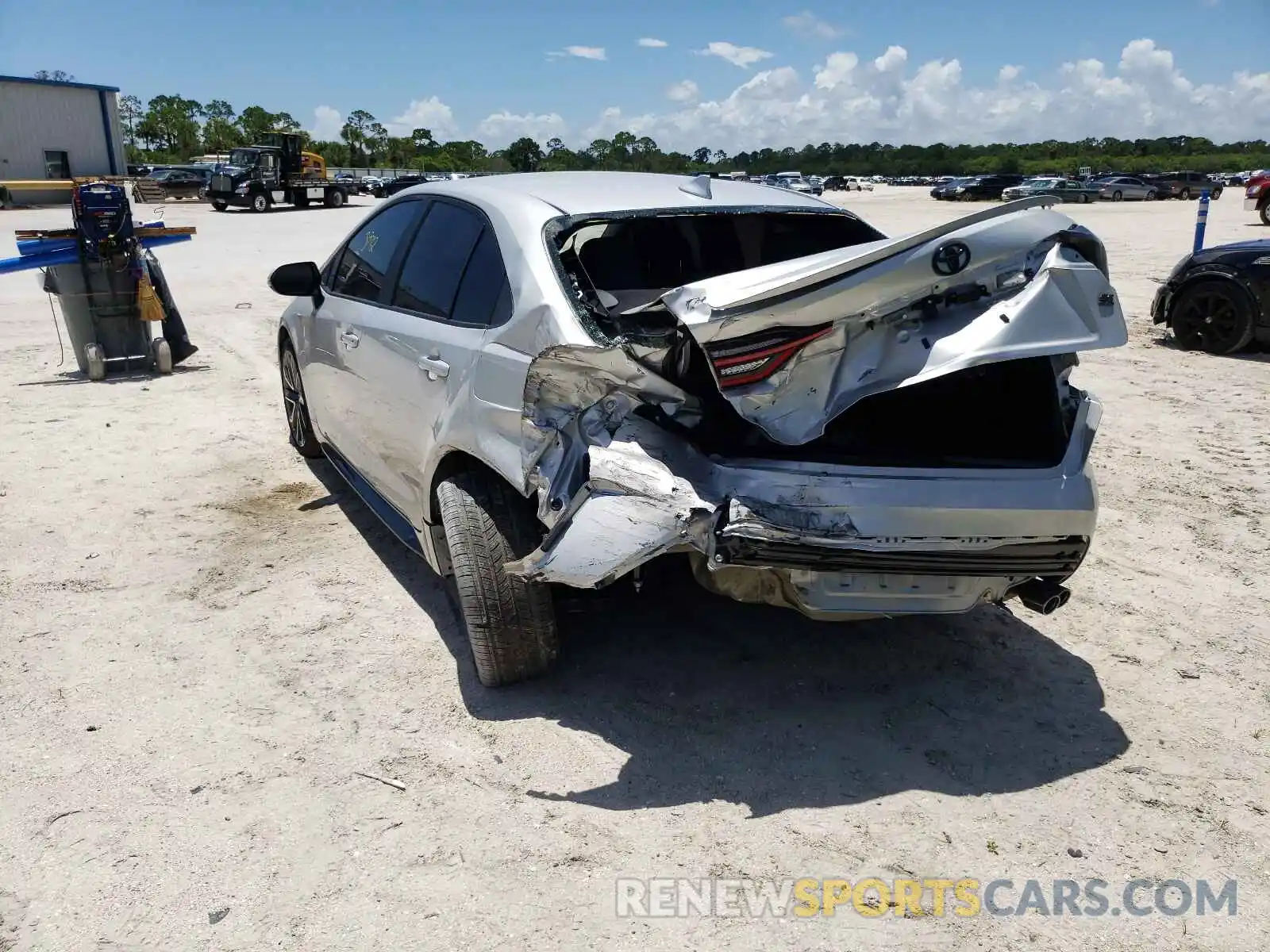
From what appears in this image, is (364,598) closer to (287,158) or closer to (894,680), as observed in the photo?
(894,680)

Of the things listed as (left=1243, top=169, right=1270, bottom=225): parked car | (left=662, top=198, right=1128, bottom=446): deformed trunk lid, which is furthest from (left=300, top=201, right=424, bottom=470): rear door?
(left=1243, top=169, right=1270, bottom=225): parked car

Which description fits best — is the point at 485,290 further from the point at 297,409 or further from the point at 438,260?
the point at 297,409

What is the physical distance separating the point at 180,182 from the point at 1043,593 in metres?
48.0

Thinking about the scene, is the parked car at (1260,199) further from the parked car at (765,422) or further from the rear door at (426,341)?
the rear door at (426,341)

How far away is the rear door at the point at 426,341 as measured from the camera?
11.1 feet

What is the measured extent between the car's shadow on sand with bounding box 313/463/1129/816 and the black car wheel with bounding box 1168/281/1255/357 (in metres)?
6.57

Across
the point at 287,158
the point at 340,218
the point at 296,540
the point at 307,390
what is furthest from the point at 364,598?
the point at 287,158

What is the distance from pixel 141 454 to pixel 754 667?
4.56 meters

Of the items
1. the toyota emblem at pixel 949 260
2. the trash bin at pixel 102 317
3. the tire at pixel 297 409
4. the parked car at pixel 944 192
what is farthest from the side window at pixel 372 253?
the parked car at pixel 944 192

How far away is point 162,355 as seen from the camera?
8.52 m

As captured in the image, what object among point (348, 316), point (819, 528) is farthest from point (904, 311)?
point (348, 316)

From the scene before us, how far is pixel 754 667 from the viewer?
3551 mm

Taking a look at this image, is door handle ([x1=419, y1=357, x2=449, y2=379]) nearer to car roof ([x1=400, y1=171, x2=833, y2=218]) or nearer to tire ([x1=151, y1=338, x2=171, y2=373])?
car roof ([x1=400, y1=171, x2=833, y2=218])

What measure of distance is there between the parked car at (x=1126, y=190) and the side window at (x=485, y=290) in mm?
54305
